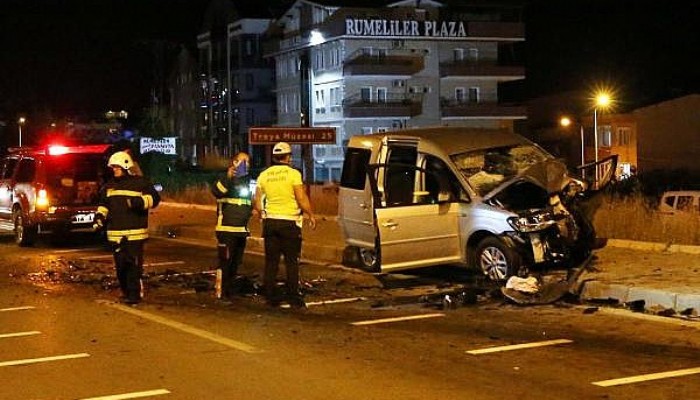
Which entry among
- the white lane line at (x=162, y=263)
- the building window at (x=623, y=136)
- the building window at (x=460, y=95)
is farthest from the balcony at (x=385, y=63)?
the white lane line at (x=162, y=263)

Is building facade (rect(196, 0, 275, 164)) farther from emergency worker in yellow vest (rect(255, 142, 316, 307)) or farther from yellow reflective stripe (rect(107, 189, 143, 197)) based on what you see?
emergency worker in yellow vest (rect(255, 142, 316, 307))

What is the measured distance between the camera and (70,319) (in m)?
10.9

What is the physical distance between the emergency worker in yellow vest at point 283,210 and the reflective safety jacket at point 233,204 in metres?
0.72

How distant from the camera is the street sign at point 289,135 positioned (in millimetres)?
22703

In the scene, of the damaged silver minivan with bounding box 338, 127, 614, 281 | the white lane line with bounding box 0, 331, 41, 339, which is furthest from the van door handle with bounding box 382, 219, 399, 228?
the white lane line with bounding box 0, 331, 41, 339

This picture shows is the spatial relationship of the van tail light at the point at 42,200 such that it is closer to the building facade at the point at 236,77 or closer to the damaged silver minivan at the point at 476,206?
the damaged silver minivan at the point at 476,206

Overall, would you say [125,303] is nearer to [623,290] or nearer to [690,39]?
Result: [623,290]

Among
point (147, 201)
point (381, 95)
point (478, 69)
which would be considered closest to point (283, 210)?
point (147, 201)

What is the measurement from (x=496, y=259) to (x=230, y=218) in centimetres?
334

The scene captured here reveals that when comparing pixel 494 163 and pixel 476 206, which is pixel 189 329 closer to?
pixel 476 206

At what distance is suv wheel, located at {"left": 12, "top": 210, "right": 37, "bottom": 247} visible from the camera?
796 inches

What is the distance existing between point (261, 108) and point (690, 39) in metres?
33.8

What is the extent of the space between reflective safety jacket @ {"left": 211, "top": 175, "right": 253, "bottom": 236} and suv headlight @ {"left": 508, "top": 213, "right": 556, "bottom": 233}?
3243 mm

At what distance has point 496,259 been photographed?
489 inches
